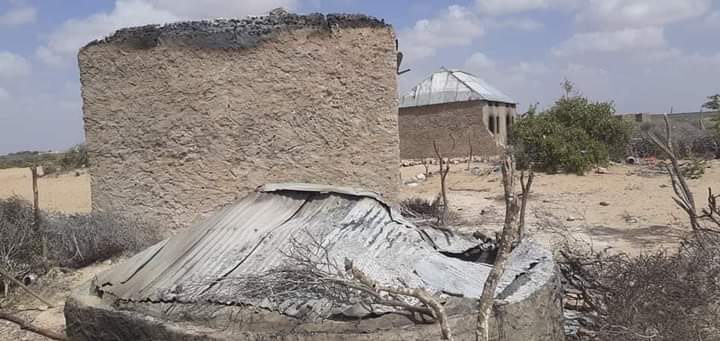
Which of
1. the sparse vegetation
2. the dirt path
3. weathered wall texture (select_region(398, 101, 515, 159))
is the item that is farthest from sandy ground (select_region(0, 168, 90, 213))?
weathered wall texture (select_region(398, 101, 515, 159))

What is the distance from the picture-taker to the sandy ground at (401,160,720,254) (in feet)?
24.9

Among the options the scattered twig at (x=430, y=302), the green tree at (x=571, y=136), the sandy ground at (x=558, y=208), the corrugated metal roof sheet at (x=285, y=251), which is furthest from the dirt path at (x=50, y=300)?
the green tree at (x=571, y=136)

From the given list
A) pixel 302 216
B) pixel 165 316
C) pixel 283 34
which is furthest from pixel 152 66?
pixel 165 316

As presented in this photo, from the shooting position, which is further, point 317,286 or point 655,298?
point 655,298

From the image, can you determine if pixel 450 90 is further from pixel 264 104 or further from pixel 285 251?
pixel 285 251

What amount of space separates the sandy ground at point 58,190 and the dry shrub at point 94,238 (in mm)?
4217

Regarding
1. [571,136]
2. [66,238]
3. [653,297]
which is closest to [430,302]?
[653,297]

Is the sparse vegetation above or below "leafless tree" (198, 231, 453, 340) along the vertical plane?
below

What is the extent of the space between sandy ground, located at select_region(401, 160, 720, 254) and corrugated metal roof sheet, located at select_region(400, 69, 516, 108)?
4593 millimetres

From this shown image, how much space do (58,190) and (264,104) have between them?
42.3 ft

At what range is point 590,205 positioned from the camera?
10477mm

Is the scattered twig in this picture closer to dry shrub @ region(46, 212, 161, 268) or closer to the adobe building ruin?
dry shrub @ region(46, 212, 161, 268)

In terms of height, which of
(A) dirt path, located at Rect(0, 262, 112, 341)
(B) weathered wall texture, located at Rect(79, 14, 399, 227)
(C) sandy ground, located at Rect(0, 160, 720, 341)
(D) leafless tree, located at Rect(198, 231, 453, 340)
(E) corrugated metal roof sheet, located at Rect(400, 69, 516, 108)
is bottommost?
(A) dirt path, located at Rect(0, 262, 112, 341)

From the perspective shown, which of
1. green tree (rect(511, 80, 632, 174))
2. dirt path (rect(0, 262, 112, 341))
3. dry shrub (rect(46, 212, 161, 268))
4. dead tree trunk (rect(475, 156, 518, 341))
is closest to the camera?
dead tree trunk (rect(475, 156, 518, 341))
